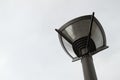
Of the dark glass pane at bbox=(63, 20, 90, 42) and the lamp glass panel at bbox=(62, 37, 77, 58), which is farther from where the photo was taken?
the lamp glass panel at bbox=(62, 37, 77, 58)

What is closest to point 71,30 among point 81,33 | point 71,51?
point 81,33

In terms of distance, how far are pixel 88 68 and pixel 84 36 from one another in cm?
84

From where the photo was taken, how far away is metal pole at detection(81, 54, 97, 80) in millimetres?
4467

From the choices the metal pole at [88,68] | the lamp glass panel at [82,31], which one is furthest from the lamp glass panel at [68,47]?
the metal pole at [88,68]

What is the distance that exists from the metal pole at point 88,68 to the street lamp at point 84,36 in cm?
3

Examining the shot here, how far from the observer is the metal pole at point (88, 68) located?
4467 millimetres

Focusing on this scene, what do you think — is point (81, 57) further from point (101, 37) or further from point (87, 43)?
point (101, 37)

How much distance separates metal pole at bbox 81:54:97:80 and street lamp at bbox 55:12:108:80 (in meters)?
0.03

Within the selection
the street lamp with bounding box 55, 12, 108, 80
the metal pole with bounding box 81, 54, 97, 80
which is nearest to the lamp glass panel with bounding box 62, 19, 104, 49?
the street lamp with bounding box 55, 12, 108, 80

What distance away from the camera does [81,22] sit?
16.4 feet

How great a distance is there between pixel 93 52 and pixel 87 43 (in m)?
0.26

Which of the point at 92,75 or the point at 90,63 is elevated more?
the point at 90,63

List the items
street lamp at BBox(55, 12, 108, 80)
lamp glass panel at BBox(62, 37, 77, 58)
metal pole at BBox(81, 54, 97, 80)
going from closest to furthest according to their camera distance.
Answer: metal pole at BBox(81, 54, 97, 80) → street lamp at BBox(55, 12, 108, 80) → lamp glass panel at BBox(62, 37, 77, 58)

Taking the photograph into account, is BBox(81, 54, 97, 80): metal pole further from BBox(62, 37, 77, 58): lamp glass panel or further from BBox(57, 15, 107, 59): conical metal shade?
BBox(62, 37, 77, 58): lamp glass panel
